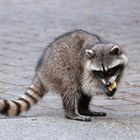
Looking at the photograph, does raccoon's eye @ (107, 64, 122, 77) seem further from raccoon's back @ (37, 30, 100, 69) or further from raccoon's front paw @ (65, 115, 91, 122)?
raccoon's front paw @ (65, 115, 91, 122)

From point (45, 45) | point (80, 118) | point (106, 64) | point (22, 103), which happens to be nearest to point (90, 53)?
point (106, 64)

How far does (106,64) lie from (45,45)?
5775 mm

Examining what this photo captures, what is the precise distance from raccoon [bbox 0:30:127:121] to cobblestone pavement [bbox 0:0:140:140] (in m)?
0.17

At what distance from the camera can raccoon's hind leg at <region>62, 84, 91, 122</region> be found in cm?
717

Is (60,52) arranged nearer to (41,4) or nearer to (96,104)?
(96,104)

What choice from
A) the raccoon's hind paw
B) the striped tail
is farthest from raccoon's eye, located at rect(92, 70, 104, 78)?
the striped tail

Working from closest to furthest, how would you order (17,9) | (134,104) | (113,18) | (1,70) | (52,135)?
(52,135) < (134,104) < (1,70) < (113,18) < (17,9)

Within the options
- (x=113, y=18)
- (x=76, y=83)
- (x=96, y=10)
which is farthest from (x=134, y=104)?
(x=96, y=10)

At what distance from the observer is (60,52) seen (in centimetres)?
738

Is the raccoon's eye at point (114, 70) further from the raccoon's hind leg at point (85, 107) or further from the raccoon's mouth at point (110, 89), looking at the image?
the raccoon's hind leg at point (85, 107)

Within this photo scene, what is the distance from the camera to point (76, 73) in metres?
7.22

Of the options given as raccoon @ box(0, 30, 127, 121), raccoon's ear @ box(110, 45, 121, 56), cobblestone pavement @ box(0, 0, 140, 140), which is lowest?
cobblestone pavement @ box(0, 0, 140, 140)

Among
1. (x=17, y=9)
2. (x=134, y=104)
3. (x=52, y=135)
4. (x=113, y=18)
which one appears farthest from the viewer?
(x=17, y=9)

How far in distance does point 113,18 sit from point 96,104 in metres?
9.83
